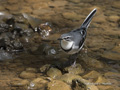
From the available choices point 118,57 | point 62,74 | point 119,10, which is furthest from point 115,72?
point 119,10

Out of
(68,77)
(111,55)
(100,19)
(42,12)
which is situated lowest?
(68,77)

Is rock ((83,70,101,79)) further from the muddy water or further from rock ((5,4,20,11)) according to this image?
rock ((5,4,20,11))

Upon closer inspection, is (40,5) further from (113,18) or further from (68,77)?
(68,77)

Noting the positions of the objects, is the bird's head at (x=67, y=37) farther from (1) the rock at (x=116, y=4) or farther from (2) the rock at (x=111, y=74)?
(1) the rock at (x=116, y=4)

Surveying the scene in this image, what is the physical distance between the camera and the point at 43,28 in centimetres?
820

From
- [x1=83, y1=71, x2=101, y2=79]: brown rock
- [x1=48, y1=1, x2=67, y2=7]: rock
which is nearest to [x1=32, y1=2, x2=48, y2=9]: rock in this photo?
[x1=48, y1=1, x2=67, y2=7]: rock

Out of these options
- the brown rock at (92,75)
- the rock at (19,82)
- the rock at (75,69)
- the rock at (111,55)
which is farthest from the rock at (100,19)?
the rock at (19,82)

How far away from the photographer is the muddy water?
5637 mm

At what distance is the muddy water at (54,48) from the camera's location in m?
5.64

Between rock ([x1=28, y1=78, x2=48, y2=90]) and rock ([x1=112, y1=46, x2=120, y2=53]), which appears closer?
rock ([x1=28, y1=78, x2=48, y2=90])

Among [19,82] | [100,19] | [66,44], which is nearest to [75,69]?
[66,44]

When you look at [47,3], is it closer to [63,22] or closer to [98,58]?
[63,22]

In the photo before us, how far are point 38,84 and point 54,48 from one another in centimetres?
168

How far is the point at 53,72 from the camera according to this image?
591cm
